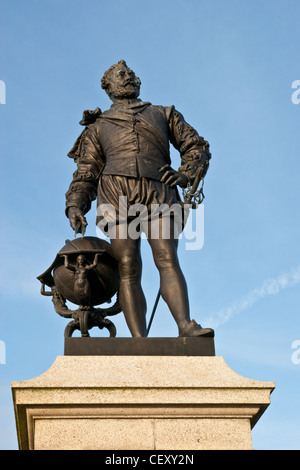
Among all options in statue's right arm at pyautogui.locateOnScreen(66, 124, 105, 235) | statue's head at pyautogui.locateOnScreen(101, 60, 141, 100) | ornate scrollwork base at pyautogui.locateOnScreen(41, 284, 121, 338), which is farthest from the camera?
statue's head at pyautogui.locateOnScreen(101, 60, 141, 100)

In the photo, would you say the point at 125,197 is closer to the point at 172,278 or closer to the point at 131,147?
the point at 131,147

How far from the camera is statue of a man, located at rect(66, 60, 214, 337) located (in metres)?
7.77

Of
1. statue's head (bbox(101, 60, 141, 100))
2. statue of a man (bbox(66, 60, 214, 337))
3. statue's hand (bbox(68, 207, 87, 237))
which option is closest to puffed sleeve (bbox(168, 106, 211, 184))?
statue of a man (bbox(66, 60, 214, 337))

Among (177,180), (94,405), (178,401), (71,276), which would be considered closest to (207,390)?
(178,401)

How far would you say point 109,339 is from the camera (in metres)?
7.19

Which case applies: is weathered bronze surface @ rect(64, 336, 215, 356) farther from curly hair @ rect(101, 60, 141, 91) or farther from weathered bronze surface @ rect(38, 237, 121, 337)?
curly hair @ rect(101, 60, 141, 91)

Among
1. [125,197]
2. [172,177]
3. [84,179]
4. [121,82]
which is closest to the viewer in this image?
[125,197]

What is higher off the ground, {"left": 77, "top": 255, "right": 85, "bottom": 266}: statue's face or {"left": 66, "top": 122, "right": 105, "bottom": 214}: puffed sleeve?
{"left": 66, "top": 122, "right": 105, "bottom": 214}: puffed sleeve

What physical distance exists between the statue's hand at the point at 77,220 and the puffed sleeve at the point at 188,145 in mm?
1285

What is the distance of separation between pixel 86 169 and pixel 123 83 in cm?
121

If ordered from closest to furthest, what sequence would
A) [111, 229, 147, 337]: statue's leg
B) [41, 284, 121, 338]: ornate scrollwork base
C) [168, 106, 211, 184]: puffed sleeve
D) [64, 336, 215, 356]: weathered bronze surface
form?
[64, 336, 215, 356]: weathered bronze surface, [111, 229, 147, 337]: statue's leg, [41, 284, 121, 338]: ornate scrollwork base, [168, 106, 211, 184]: puffed sleeve

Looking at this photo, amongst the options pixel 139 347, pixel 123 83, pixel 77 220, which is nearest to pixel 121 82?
pixel 123 83

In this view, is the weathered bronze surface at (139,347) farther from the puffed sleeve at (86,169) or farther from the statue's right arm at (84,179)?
the puffed sleeve at (86,169)

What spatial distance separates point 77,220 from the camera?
828 cm
